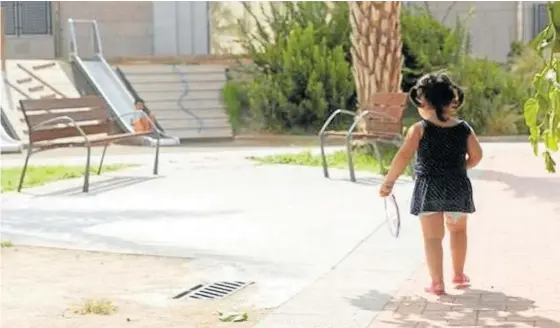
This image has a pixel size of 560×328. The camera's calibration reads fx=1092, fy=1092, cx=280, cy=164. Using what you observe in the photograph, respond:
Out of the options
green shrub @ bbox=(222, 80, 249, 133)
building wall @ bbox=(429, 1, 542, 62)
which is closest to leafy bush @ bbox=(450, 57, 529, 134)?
building wall @ bbox=(429, 1, 542, 62)

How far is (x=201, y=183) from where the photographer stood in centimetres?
1132

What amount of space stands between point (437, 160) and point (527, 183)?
498 cm

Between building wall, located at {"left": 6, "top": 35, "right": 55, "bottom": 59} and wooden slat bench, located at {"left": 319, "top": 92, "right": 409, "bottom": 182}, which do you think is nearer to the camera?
wooden slat bench, located at {"left": 319, "top": 92, "right": 409, "bottom": 182}

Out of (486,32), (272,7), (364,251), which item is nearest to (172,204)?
(364,251)

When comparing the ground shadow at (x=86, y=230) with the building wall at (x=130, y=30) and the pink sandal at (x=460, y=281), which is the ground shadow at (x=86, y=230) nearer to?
the pink sandal at (x=460, y=281)

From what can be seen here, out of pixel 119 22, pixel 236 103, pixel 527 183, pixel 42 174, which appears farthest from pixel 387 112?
pixel 119 22

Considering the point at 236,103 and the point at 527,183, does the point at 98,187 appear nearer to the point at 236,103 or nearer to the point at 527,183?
the point at 527,183

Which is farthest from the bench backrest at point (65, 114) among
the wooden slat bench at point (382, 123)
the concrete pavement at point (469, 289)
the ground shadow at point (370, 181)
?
the concrete pavement at point (469, 289)

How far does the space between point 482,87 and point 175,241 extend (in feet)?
35.5

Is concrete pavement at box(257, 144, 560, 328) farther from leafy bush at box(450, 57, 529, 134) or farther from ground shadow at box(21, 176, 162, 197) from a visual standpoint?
leafy bush at box(450, 57, 529, 134)

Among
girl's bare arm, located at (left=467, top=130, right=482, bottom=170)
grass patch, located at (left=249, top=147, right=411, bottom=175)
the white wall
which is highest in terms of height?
the white wall

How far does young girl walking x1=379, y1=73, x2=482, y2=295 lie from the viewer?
5.89 meters

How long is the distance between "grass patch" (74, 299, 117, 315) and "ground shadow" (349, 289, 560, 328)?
4.14 feet

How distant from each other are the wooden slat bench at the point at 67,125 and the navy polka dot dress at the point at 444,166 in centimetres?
504
